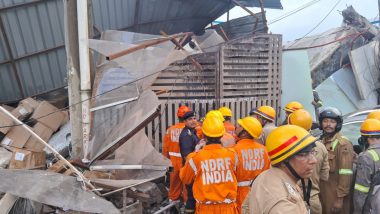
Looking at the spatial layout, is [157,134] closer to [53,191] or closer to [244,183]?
[244,183]

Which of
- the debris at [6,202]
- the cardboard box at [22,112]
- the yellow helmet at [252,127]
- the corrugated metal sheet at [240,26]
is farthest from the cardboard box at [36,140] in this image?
the corrugated metal sheet at [240,26]

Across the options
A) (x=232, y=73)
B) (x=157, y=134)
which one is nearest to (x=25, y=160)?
(x=157, y=134)

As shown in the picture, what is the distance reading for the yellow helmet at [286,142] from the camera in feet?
6.56

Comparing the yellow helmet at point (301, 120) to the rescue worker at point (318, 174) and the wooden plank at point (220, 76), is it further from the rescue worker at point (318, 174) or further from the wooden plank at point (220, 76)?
the wooden plank at point (220, 76)

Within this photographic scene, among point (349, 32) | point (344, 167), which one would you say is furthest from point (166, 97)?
point (349, 32)

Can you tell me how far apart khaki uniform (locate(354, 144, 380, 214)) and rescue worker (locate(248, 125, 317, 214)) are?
1.72 meters

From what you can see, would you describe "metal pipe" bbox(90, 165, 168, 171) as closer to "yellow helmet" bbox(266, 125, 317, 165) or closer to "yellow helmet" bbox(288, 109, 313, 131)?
"yellow helmet" bbox(288, 109, 313, 131)

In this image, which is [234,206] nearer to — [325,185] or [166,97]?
[325,185]

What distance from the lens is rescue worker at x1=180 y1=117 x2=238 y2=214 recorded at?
138 inches

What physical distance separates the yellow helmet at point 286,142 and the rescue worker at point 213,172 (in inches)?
57.6

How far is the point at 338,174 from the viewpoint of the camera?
390cm

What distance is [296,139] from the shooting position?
2020mm

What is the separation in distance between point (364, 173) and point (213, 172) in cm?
157

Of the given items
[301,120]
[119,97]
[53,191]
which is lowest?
[53,191]
